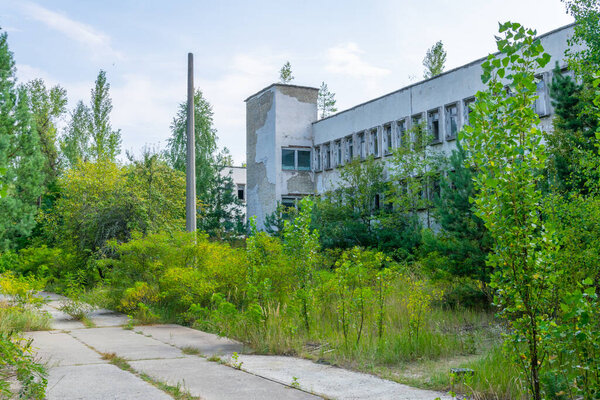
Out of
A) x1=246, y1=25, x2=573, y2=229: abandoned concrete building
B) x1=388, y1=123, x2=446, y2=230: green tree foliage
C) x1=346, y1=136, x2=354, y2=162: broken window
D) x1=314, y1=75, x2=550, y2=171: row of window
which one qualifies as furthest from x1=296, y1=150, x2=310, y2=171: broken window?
x1=388, y1=123, x2=446, y2=230: green tree foliage

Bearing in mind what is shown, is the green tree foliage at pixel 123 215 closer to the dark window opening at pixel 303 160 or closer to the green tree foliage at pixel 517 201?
the dark window opening at pixel 303 160

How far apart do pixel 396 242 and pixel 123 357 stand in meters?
14.9

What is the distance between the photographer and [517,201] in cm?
432

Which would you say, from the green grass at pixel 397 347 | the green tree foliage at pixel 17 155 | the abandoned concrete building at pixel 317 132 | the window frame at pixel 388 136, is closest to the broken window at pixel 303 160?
the abandoned concrete building at pixel 317 132

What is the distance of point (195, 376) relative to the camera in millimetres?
6629

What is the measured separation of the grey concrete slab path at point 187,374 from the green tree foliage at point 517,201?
1615mm

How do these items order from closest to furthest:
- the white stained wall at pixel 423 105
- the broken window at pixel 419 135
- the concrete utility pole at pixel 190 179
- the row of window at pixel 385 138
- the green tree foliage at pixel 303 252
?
the green tree foliage at pixel 303 252 < the concrete utility pole at pixel 190 179 < the white stained wall at pixel 423 105 < the row of window at pixel 385 138 < the broken window at pixel 419 135

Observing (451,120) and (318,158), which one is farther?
(318,158)

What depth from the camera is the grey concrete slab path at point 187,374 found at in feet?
18.8

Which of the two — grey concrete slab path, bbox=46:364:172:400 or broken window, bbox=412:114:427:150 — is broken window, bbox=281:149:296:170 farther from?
grey concrete slab path, bbox=46:364:172:400

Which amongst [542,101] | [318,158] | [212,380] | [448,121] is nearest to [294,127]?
[318,158]

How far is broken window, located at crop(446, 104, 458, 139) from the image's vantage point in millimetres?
24500

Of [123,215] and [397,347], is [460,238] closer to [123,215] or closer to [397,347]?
[397,347]

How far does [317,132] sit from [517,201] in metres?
30.0
